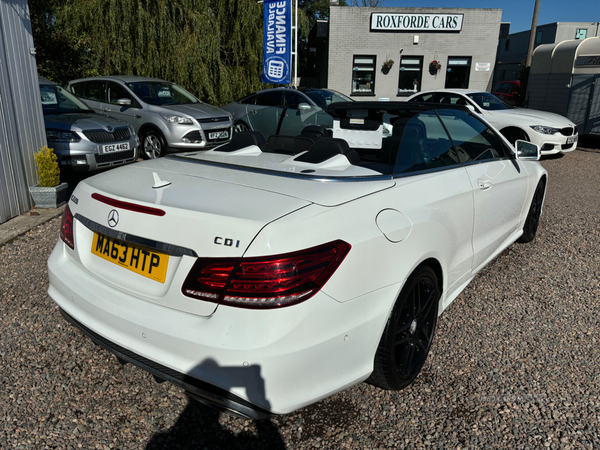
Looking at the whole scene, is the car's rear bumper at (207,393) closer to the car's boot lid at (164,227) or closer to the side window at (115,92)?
the car's boot lid at (164,227)

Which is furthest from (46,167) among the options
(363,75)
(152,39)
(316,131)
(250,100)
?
(363,75)

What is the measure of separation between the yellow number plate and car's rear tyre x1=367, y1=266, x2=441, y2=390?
102cm

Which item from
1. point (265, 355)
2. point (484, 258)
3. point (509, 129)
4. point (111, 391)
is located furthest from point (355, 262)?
point (509, 129)

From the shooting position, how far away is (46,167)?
5.81 metres

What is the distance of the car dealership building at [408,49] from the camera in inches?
749

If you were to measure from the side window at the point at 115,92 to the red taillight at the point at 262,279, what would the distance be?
29.3 feet

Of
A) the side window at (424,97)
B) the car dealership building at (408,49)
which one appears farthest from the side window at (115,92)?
the car dealership building at (408,49)

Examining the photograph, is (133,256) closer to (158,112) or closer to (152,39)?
(158,112)

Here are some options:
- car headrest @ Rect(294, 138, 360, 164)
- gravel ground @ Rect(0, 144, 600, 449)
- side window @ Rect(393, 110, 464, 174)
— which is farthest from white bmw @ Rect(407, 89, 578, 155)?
car headrest @ Rect(294, 138, 360, 164)

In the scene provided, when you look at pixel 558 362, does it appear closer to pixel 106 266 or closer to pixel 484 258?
pixel 484 258

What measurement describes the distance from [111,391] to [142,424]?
347 mm

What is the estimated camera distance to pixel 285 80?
1348cm

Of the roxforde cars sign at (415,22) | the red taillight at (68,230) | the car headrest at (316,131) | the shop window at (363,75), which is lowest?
the red taillight at (68,230)

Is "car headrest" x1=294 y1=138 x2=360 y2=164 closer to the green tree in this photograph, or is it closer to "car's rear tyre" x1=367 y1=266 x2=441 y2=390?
"car's rear tyre" x1=367 y1=266 x2=441 y2=390
